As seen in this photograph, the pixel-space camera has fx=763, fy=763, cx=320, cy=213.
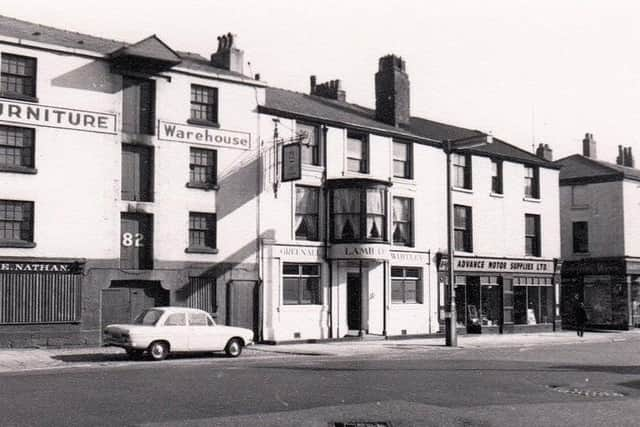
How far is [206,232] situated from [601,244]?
1076 inches

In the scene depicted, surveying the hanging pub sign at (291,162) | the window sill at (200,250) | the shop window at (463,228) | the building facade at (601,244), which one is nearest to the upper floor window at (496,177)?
the shop window at (463,228)

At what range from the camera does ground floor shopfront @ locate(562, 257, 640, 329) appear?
44969 mm

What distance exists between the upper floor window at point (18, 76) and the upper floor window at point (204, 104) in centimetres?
593

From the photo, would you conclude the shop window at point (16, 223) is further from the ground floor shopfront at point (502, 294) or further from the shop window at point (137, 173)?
the ground floor shopfront at point (502, 294)

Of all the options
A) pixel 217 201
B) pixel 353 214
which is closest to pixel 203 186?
pixel 217 201

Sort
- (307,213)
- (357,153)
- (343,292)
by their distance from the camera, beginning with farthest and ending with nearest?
1. (357,153)
2. (343,292)
3. (307,213)

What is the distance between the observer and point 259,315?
2980 centimetres

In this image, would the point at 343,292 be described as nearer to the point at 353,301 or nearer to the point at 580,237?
the point at 353,301

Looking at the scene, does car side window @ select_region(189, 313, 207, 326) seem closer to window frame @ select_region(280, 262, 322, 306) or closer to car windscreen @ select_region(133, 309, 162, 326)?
car windscreen @ select_region(133, 309, 162, 326)

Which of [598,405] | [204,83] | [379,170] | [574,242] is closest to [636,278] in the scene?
[574,242]

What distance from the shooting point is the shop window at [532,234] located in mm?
40875

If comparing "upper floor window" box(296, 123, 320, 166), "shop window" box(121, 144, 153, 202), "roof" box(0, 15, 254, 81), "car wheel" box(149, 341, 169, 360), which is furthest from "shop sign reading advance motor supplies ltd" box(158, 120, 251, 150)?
"car wheel" box(149, 341, 169, 360)

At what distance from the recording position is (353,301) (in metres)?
33.1

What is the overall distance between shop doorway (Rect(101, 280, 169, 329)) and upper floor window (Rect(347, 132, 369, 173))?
10135mm
